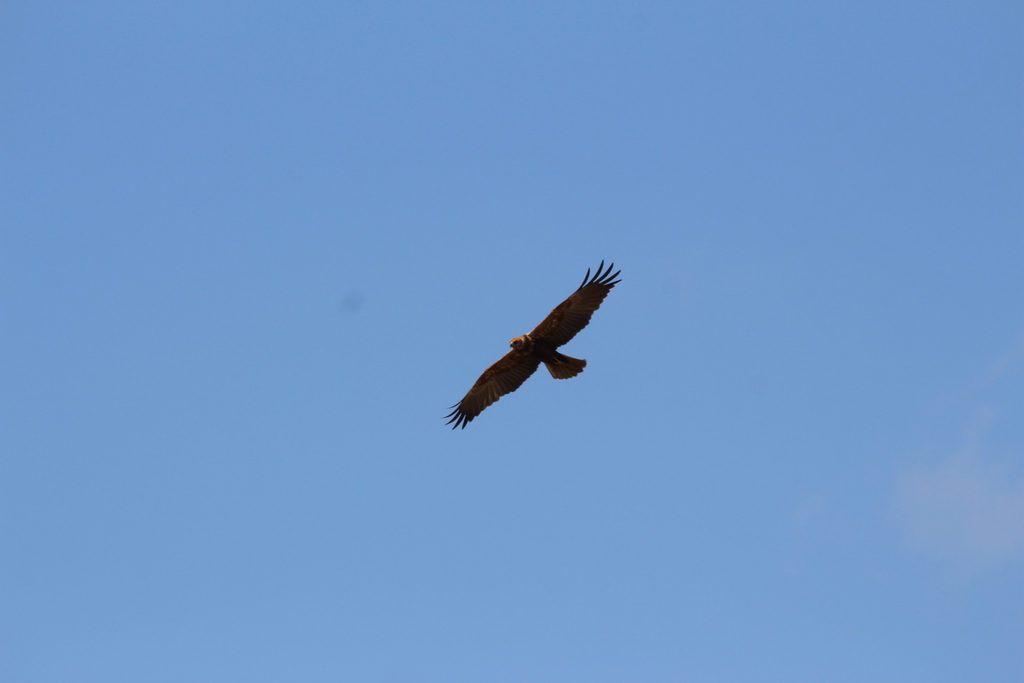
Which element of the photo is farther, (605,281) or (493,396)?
(493,396)

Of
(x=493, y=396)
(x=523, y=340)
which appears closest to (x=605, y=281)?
(x=523, y=340)

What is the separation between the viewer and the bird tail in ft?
67.0

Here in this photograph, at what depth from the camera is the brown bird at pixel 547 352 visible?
19.9m

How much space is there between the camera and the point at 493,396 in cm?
2212

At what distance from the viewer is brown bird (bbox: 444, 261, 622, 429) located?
19.9 metres

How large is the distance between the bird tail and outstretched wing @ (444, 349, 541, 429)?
660 millimetres

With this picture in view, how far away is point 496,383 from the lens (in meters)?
22.0

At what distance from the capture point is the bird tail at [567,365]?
20422mm

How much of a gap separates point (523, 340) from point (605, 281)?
208 cm

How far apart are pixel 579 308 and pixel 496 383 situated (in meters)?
3.10

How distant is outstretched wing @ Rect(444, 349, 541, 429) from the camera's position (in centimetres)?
2128

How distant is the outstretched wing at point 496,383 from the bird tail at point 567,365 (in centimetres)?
66

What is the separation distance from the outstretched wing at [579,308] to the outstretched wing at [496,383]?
1.15 meters

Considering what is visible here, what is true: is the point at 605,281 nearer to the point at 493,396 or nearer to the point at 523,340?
the point at 523,340
